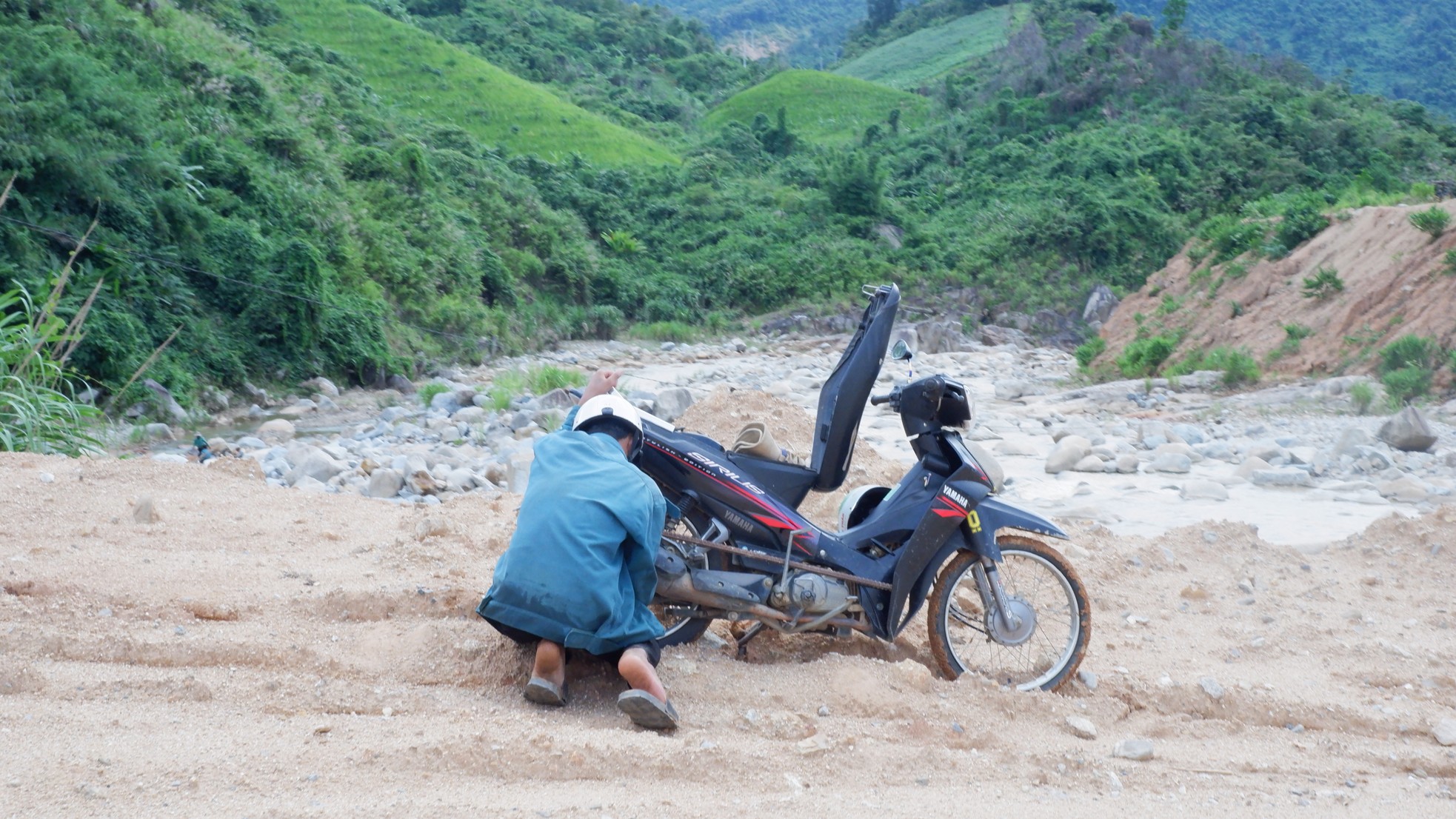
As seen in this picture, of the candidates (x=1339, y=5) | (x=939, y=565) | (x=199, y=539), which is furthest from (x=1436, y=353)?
(x=1339, y=5)

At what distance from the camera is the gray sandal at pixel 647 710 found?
120 inches

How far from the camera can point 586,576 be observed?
320 centimetres

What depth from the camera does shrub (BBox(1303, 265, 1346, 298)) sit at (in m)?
14.4

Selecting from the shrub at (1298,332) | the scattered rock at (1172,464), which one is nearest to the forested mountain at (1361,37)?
the shrub at (1298,332)

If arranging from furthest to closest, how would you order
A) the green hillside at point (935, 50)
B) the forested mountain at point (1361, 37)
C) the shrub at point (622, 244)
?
the green hillside at point (935, 50), the forested mountain at point (1361, 37), the shrub at point (622, 244)

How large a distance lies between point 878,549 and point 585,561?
43.0 inches

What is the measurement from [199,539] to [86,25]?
50.6 ft

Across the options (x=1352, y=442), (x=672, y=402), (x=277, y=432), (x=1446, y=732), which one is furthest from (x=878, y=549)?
(x=277, y=432)

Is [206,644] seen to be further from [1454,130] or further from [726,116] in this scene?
[726,116]

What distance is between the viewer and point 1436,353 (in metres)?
11.6

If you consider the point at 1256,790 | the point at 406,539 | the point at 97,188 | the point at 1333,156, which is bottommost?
the point at 97,188

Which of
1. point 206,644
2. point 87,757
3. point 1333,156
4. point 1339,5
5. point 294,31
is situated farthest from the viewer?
point 1339,5

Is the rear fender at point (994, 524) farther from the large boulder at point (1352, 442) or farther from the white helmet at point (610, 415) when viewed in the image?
the large boulder at point (1352, 442)

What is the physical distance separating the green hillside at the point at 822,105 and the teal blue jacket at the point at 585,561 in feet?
152
